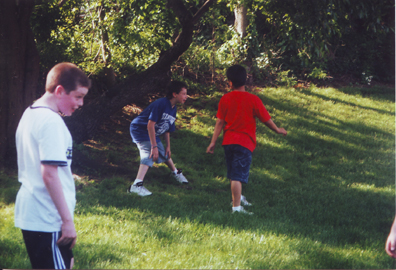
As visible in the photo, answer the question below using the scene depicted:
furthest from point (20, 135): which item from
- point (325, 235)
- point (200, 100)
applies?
point (200, 100)

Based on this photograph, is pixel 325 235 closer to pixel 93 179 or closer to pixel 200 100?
pixel 93 179

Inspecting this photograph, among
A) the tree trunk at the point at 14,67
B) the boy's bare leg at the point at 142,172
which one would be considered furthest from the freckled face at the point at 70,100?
the tree trunk at the point at 14,67

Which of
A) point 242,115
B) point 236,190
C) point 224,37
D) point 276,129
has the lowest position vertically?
point 236,190

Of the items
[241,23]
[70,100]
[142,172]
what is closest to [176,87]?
[142,172]

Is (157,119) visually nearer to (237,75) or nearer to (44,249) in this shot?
(237,75)

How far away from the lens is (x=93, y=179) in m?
5.91

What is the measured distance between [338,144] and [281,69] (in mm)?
4543

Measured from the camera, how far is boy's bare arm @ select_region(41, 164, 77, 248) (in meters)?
1.73

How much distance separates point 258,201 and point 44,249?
3827 mm

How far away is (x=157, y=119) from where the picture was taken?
5035 mm

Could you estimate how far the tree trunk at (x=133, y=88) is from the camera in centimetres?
678

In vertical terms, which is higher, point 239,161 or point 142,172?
point 239,161

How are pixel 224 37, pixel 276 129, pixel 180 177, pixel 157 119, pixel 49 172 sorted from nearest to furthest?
pixel 49 172 < pixel 276 129 < pixel 157 119 < pixel 180 177 < pixel 224 37

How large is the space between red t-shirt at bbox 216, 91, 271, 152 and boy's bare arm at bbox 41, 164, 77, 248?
9.17 feet
